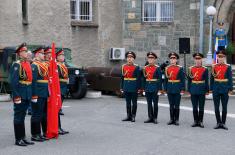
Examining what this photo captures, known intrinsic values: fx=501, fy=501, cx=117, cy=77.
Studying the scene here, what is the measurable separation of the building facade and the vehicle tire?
433cm

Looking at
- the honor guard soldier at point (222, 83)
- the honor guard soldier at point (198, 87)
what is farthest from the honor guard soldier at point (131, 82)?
the honor guard soldier at point (222, 83)

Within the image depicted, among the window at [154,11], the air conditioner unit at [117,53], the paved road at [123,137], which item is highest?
the window at [154,11]

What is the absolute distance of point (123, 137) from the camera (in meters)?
9.41

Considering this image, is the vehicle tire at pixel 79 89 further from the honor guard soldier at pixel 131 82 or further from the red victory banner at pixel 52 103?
the red victory banner at pixel 52 103

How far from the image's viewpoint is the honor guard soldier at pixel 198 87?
10.8m

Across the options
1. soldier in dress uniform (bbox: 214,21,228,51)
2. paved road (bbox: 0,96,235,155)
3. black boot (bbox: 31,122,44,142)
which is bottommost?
Result: paved road (bbox: 0,96,235,155)

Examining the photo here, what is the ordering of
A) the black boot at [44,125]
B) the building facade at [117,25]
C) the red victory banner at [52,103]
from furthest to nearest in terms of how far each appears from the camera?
the building facade at [117,25] → the black boot at [44,125] → the red victory banner at [52,103]

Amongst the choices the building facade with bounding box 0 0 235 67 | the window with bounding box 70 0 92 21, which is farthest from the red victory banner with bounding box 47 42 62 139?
the window with bounding box 70 0 92 21

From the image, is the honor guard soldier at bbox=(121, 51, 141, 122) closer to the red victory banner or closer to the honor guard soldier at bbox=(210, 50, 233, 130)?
the honor guard soldier at bbox=(210, 50, 233, 130)

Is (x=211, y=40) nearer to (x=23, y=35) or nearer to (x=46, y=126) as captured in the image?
(x=23, y=35)

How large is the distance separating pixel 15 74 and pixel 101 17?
1302 cm

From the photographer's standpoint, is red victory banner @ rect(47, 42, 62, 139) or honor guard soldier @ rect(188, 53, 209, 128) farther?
honor guard soldier @ rect(188, 53, 209, 128)

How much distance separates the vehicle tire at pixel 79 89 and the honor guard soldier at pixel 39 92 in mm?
7100

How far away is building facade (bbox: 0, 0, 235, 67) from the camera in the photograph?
20.4 metres
